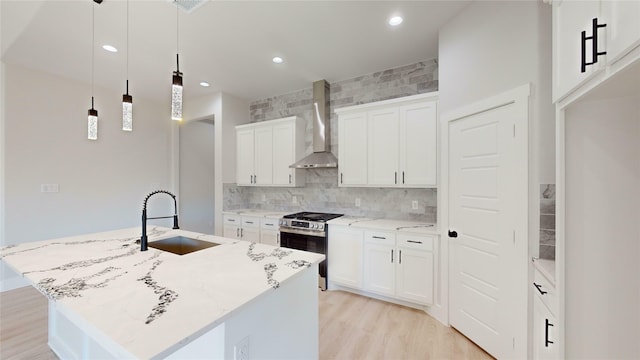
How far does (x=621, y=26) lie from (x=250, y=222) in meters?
4.01

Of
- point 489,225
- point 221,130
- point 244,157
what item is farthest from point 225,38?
point 489,225

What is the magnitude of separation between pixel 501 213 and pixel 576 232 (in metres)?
0.81

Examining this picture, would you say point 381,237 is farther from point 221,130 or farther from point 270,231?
point 221,130

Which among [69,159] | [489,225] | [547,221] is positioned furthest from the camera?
[69,159]

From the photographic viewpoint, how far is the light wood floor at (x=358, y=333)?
6.66 ft

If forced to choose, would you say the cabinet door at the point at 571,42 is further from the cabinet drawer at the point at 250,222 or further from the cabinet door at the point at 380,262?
the cabinet drawer at the point at 250,222

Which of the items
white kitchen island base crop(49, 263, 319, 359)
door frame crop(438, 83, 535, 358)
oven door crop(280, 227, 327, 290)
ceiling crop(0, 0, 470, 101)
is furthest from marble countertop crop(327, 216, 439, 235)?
ceiling crop(0, 0, 470, 101)

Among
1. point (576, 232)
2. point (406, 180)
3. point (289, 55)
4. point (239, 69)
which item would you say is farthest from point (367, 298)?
point (239, 69)

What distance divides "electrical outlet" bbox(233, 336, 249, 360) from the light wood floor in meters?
1.16

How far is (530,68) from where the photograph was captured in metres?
1.68

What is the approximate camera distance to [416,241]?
263 centimetres

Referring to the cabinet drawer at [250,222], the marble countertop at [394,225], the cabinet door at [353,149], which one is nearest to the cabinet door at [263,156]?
the cabinet drawer at [250,222]

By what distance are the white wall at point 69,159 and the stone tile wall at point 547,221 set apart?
557cm

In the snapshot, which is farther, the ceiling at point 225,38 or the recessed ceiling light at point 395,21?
the recessed ceiling light at point 395,21
